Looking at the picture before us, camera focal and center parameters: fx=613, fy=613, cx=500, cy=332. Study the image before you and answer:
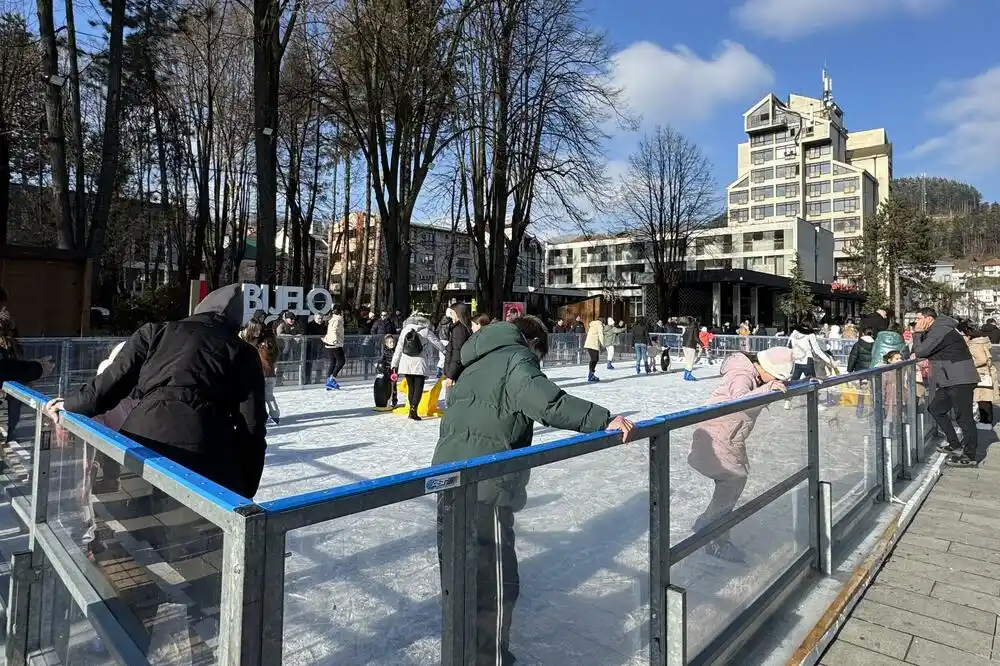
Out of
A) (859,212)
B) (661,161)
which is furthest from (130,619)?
(859,212)

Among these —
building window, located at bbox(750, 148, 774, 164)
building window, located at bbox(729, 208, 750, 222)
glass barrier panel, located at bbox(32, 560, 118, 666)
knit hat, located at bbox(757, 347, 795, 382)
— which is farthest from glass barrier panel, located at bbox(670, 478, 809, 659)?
building window, located at bbox(750, 148, 774, 164)

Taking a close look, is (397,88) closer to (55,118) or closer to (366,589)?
(55,118)

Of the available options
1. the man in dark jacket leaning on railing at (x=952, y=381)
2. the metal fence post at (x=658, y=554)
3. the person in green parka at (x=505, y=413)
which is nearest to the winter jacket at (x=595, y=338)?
the man in dark jacket leaning on railing at (x=952, y=381)

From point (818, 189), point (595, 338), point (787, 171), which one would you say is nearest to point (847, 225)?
point (818, 189)

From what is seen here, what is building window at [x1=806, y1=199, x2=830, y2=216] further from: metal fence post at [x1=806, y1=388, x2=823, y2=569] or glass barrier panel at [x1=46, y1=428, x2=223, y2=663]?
glass barrier panel at [x1=46, y1=428, x2=223, y2=663]

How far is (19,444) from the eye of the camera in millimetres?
2975

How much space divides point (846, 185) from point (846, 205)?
2.27 metres

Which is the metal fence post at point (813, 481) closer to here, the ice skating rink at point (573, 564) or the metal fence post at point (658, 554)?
the ice skating rink at point (573, 564)

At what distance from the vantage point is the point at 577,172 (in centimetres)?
1880

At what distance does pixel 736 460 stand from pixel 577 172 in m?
16.9

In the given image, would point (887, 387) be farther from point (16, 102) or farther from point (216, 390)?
point (16, 102)

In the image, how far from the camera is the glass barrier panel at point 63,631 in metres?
1.97

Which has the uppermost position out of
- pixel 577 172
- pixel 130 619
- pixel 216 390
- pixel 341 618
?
pixel 577 172

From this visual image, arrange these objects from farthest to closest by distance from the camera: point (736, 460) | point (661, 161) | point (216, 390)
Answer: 1. point (661, 161)
2. point (736, 460)
3. point (216, 390)
